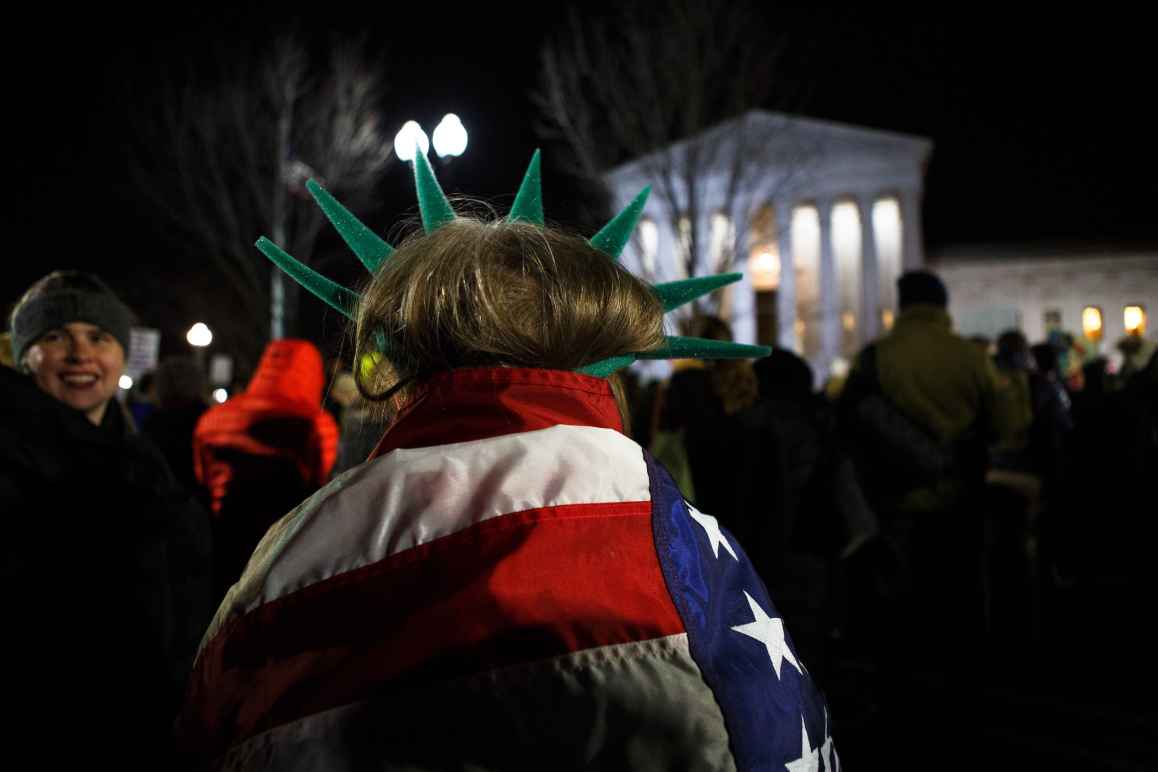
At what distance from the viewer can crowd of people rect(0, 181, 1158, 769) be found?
0.91 m

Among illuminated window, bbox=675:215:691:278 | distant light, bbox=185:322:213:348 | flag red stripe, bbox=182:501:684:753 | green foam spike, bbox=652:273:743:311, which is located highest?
illuminated window, bbox=675:215:691:278

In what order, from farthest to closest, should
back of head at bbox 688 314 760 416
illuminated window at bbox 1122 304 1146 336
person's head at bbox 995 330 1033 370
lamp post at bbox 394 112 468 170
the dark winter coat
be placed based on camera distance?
illuminated window at bbox 1122 304 1146 336 → person's head at bbox 995 330 1033 370 → back of head at bbox 688 314 760 416 → the dark winter coat → lamp post at bbox 394 112 468 170

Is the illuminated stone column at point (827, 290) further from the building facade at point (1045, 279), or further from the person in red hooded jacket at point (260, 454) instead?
the person in red hooded jacket at point (260, 454)

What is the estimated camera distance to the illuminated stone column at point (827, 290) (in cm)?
3434

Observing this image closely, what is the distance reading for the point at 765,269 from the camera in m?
38.6

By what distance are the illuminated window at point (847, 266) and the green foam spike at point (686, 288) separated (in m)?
36.7

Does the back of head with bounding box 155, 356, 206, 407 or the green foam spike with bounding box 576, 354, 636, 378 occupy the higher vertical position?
the green foam spike with bounding box 576, 354, 636, 378

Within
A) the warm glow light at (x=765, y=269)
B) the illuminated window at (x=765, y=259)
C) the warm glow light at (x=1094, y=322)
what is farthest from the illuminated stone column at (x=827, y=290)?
the warm glow light at (x=1094, y=322)

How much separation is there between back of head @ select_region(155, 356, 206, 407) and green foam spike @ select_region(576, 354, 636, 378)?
4.03 meters

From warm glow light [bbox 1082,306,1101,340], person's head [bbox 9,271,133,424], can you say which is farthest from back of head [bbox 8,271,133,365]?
warm glow light [bbox 1082,306,1101,340]

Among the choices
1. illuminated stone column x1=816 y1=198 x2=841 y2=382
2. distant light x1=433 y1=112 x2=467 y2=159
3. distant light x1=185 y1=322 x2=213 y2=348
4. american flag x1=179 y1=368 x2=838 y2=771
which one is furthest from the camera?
illuminated stone column x1=816 y1=198 x2=841 y2=382

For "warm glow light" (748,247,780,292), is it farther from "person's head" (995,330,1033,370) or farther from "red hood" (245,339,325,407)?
"red hood" (245,339,325,407)

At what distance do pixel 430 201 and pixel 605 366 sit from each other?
15.6 inches

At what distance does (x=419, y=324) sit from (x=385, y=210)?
22252 millimetres
